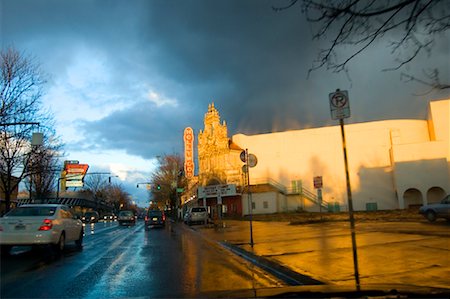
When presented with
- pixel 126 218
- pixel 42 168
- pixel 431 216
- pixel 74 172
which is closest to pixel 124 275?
pixel 431 216

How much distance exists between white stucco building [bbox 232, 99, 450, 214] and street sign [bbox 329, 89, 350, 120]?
36.5 meters

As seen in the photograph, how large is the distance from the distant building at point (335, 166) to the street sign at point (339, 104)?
3337 cm

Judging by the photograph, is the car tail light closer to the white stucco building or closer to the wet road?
the wet road

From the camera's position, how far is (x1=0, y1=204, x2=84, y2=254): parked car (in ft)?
42.2

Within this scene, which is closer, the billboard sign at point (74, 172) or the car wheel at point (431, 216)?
the car wheel at point (431, 216)

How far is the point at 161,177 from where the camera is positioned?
7638 cm

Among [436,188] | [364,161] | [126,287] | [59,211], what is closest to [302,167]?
[364,161]

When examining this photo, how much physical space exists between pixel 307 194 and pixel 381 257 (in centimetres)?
4069

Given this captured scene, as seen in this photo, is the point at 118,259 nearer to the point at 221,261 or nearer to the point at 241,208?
the point at 221,261

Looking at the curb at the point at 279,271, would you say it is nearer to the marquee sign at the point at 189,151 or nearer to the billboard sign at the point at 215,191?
the billboard sign at the point at 215,191

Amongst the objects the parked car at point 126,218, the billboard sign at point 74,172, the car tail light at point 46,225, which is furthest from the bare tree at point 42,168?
the billboard sign at point 74,172

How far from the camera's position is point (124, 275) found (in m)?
9.71

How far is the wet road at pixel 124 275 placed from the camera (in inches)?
305

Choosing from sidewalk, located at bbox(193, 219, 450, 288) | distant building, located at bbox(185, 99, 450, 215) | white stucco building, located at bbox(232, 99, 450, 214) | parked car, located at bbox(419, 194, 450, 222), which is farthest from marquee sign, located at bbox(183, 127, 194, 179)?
sidewalk, located at bbox(193, 219, 450, 288)
